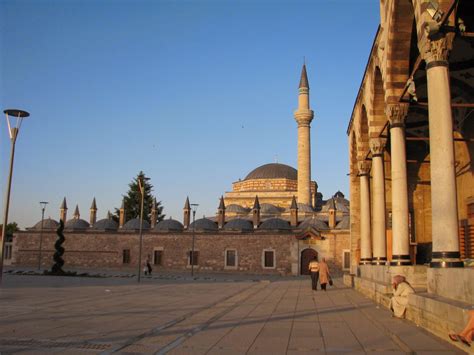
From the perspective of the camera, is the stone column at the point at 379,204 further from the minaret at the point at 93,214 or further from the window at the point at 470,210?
the minaret at the point at 93,214

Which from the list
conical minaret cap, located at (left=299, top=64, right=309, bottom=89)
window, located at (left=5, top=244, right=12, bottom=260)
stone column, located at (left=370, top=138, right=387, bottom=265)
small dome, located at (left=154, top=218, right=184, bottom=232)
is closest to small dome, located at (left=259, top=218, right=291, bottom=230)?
small dome, located at (left=154, top=218, right=184, bottom=232)

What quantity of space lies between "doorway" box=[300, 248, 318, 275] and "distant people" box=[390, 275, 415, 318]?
25.6 metres

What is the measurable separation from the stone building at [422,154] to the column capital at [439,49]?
0.01m

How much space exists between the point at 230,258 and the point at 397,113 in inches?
1010

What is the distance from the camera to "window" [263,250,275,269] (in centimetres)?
3412

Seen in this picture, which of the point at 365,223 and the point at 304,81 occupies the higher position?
the point at 304,81

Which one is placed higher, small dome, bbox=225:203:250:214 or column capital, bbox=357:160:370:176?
small dome, bbox=225:203:250:214

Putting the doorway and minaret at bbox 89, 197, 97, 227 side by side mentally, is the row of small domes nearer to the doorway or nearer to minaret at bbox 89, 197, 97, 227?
the doorway

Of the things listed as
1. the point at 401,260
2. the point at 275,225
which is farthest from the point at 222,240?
the point at 401,260

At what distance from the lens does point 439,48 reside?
7.40 meters

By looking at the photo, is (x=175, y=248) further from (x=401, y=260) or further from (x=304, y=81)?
(x=401, y=260)

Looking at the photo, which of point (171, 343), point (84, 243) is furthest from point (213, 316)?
point (84, 243)

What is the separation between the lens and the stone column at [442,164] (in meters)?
7.00

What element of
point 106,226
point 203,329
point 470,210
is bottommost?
point 203,329
